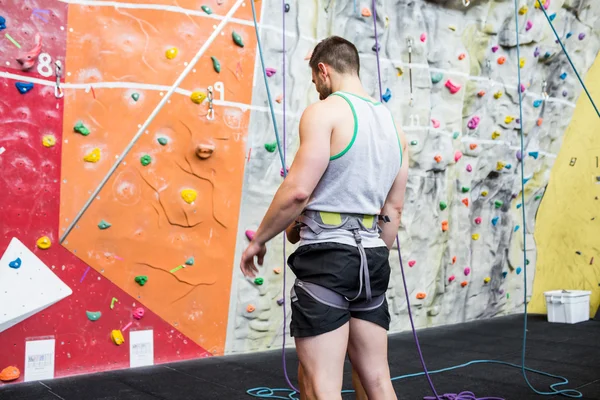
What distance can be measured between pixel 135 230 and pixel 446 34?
2.58 m

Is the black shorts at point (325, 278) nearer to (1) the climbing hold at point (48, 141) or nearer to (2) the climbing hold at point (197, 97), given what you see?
(1) the climbing hold at point (48, 141)

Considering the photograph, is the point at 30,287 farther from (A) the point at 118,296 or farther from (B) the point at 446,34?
(B) the point at 446,34

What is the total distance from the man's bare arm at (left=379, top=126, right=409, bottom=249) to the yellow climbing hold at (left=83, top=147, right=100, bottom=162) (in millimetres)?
1626

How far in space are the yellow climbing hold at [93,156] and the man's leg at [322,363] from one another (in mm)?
1758

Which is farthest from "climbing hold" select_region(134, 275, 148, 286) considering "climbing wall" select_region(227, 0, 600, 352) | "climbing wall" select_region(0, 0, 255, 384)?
"climbing wall" select_region(227, 0, 600, 352)

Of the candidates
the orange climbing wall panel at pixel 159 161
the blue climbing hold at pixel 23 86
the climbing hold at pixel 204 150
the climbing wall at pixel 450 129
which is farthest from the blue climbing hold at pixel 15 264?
the climbing wall at pixel 450 129

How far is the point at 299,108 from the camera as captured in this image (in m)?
3.61

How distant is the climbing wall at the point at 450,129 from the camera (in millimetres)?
3516

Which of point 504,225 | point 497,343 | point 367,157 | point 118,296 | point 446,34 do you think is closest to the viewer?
point 367,157

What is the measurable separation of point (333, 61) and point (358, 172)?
29cm

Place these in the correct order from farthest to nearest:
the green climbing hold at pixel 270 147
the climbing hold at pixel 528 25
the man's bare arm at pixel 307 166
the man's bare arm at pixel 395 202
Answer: the climbing hold at pixel 528 25
the green climbing hold at pixel 270 147
the man's bare arm at pixel 395 202
the man's bare arm at pixel 307 166

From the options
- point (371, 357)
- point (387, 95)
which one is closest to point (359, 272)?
point (371, 357)

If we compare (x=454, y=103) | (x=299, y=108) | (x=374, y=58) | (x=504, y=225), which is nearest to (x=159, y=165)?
(x=299, y=108)

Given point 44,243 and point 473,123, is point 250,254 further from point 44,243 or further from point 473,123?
point 473,123
